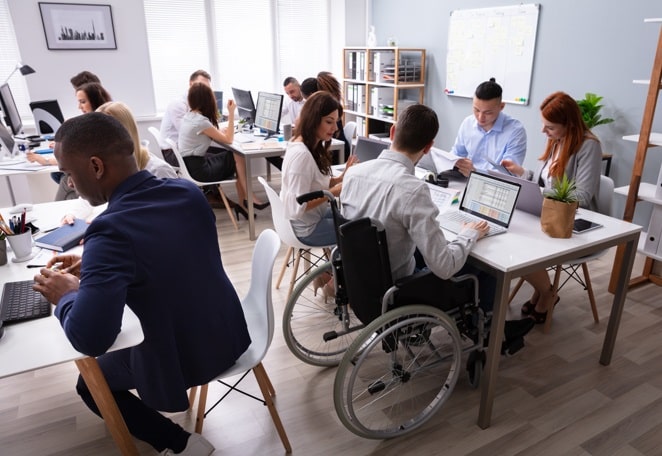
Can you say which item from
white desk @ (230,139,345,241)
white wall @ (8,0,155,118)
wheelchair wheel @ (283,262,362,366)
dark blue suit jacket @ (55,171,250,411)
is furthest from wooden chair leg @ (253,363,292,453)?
white wall @ (8,0,155,118)

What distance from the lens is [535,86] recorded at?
13.8 ft

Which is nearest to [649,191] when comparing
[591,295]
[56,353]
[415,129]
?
[591,295]

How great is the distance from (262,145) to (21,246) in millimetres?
2460

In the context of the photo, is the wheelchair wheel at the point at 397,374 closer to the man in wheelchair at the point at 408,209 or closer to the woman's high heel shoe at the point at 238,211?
the man in wheelchair at the point at 408,209

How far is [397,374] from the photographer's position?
1.96 meters

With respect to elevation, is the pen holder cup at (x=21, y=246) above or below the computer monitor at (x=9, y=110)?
below

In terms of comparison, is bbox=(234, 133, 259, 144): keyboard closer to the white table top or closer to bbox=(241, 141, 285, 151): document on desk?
bbox=(241, 141, 285, 151): document on desk

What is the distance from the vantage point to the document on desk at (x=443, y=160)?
2717 mm

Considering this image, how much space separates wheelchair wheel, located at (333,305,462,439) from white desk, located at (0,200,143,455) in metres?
→ 0.72

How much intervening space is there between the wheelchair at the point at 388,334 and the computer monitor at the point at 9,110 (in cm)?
338

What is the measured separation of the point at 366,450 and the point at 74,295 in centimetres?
121

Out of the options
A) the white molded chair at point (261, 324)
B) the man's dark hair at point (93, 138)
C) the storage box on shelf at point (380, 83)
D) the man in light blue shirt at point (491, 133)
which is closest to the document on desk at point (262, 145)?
the man in light blue shirt at point (491, 133)

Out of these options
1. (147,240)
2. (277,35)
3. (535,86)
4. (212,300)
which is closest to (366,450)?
(212,300)

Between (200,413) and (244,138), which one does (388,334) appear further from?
(244,138)
